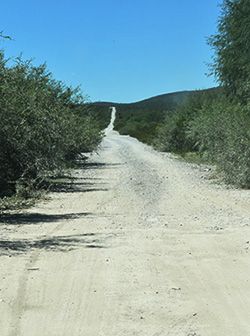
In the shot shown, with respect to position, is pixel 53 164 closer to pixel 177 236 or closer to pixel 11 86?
pixel 11 86

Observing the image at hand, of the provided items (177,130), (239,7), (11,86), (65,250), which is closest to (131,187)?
(11,86)

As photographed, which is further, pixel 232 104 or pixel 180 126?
pixel 180 126

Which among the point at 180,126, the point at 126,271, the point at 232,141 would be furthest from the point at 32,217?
the point at 180,126

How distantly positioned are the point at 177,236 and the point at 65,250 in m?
2.55

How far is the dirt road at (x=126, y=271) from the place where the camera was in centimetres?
712

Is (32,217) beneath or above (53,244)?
beneath

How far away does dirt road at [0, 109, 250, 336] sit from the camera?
7.12 m

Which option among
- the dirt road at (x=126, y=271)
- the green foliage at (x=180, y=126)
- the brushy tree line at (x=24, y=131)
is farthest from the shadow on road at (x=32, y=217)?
the green foliage at (x=180, y=126)

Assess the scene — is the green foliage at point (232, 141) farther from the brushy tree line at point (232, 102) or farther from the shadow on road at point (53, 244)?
the shadow on road at point (53, 244)

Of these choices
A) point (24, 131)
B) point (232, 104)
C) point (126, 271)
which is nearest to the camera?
point (126, 271)

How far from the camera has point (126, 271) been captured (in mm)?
9734

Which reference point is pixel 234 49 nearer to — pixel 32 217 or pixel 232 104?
pixel 232 104

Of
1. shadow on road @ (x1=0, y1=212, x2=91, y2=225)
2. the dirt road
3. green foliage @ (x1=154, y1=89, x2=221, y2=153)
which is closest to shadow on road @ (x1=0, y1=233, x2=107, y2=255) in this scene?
the dirt road

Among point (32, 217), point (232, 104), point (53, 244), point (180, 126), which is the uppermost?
point (232, 104)
